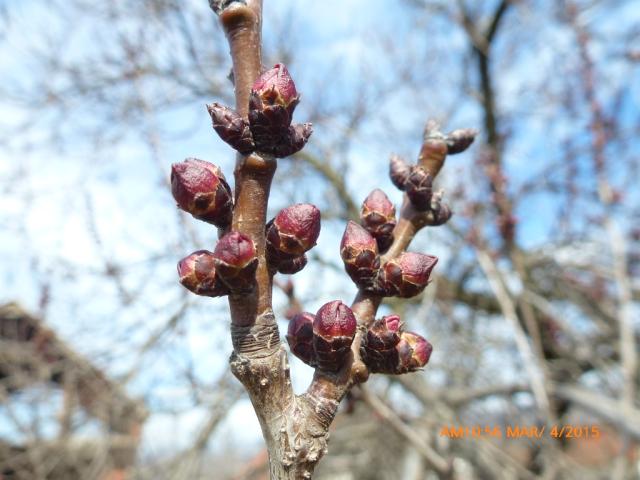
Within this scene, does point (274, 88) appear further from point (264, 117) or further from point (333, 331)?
point (333, 331)

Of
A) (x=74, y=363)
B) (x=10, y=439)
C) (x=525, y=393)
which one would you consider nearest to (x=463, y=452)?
(x=525, y=393)

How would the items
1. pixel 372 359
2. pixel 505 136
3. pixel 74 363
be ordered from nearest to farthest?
pixel 372 359 → pixel 74 363 → pixel 505 136

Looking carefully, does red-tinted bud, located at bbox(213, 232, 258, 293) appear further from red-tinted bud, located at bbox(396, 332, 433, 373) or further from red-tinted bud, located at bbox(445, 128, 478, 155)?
red-tinted bud, located at bbox(445, 128, 478, 155)

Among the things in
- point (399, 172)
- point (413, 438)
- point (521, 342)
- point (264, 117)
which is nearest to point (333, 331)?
point (264, 117)

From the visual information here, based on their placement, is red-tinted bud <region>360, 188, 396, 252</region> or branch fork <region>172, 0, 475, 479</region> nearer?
branch fork <region>172, 0, 475, 479</region>

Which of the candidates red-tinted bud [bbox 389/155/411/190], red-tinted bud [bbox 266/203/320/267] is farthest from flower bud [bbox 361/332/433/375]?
red-tinted bud [bbox 389/155/411/190]

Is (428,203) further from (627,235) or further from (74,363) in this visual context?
(627,235)

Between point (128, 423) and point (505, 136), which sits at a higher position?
point (505, 136)

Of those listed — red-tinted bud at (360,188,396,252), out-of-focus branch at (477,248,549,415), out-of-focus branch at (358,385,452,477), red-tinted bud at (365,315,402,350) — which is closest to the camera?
red-tinted bud at (365,315,402,350)
